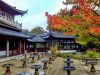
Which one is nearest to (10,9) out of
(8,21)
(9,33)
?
(8,21)

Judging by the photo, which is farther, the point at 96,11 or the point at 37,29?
the point at 37,29

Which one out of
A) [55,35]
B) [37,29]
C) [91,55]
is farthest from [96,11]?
[37,29]

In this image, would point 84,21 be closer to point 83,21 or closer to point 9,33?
point 83,21

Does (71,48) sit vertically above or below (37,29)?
below

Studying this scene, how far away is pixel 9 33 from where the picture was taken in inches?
1372

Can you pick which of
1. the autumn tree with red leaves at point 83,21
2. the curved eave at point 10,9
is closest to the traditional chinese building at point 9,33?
the curved eave at point 10,9

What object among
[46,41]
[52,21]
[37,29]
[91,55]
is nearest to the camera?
[52,21]

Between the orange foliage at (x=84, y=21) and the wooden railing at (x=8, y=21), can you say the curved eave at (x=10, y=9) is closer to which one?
the wooden railing at (x=8, y=21)

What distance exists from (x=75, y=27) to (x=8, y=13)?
28.5m

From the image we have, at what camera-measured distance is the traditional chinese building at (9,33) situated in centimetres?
3589

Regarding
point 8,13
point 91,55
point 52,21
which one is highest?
point 8,13

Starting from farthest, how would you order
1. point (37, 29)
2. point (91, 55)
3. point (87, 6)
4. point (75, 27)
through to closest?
point (37, 29) → point (91, 55) → point (75, 27) → point (87, 6)

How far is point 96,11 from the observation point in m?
17.3

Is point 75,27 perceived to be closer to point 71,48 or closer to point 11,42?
point 11,42
